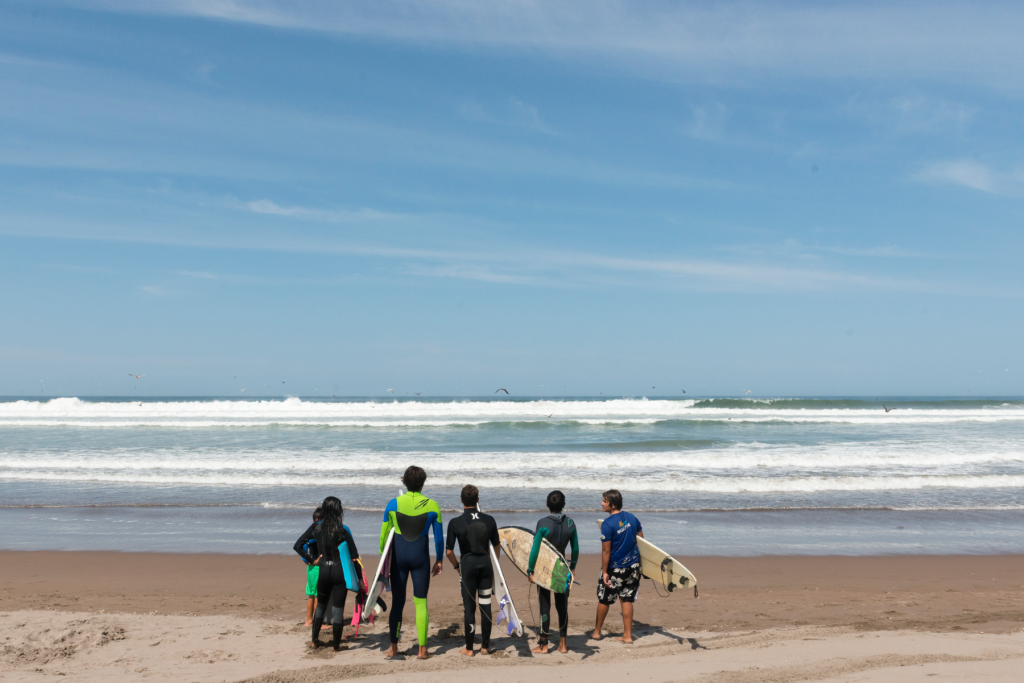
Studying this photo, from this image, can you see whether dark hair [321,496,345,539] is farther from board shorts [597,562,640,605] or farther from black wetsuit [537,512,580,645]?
board shorts [597,562,640,605]

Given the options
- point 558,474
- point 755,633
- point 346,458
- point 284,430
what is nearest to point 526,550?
point 755,633

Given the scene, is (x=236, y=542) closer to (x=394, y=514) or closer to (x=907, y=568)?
(x=394, y=514)

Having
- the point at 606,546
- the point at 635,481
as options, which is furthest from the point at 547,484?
the point at 606,546

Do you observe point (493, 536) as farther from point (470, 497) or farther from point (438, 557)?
point (438, 557)

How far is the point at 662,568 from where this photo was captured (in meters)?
6.08

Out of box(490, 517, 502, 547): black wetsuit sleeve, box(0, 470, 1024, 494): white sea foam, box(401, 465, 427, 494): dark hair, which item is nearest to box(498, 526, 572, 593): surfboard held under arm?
box(490, 517, 502, 547): black wetsuit sleeve

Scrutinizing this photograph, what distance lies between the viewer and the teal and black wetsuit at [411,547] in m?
5.40

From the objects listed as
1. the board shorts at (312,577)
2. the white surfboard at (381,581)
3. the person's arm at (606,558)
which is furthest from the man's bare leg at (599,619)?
the board shorts at (312,577)

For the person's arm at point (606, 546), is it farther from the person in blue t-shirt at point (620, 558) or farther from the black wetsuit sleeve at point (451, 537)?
the black wetsuit sleeve at point (451, 537)

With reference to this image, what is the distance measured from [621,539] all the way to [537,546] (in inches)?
32.4

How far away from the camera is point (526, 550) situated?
603 cm

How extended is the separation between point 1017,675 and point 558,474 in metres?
12.2


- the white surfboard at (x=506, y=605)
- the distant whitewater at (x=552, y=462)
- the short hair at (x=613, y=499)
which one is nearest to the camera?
the white surfboard at (x=506, y=605)

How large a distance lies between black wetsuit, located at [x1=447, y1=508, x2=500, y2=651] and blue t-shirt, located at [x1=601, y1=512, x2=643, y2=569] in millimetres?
1119
